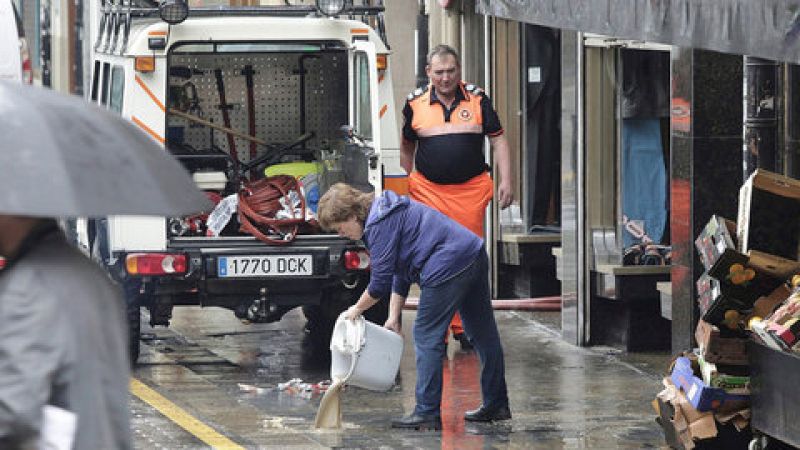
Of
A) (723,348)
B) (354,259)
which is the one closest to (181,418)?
(354,259)

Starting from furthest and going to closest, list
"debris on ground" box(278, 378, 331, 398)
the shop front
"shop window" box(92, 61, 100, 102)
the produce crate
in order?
"shop window" box(92, 61, 100, 102), "debris on ground" box(278, 378, 331, 398), the shop front, the produce crate

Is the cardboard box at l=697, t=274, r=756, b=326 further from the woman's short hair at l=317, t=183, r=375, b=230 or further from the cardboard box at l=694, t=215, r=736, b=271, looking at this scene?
the woman's short hair at l=317, t=183, r=375, b=230

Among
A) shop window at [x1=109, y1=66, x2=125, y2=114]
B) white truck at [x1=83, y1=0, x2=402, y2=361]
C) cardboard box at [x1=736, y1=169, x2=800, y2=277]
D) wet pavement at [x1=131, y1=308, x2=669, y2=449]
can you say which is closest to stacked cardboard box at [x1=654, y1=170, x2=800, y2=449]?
cardboard box at [x1=736, y1=169, x2=800, y2=277]

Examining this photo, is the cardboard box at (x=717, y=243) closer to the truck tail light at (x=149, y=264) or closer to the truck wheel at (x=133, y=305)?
the truck tail light at (x=149, y=264)

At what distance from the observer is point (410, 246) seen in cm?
944

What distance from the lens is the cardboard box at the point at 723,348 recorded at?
27.2ft

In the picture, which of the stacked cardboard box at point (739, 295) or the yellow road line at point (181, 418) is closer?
the stacked cardboard box at point (739, 295)

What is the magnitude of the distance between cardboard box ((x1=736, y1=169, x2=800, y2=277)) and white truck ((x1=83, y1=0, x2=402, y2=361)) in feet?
12.3

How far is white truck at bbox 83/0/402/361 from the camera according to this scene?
11.6 metres

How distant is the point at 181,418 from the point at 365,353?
1.10 m

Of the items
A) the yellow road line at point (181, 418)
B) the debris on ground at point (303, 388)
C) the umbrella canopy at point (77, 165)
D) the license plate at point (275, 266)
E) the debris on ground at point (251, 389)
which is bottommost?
the debris on ground at point (251, 389)

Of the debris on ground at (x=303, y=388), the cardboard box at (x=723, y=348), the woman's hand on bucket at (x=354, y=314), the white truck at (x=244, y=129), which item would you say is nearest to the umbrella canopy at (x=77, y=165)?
the cardboard box at (x=723, y=348)

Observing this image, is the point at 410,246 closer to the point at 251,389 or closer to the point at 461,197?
the point at 251,389

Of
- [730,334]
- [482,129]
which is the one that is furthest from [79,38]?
[730,334]
